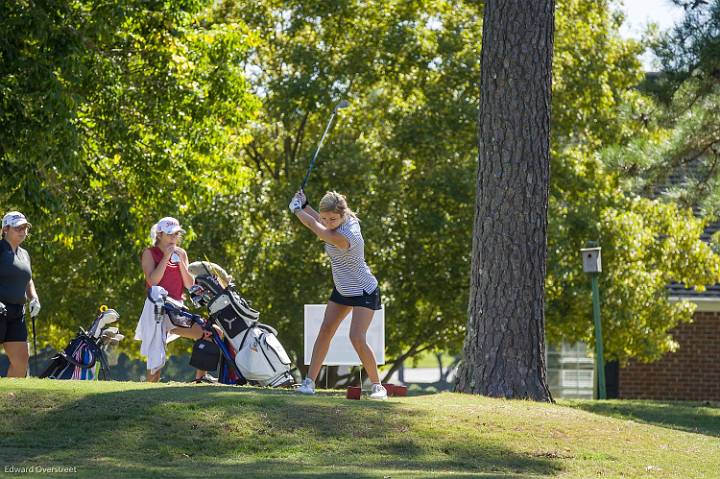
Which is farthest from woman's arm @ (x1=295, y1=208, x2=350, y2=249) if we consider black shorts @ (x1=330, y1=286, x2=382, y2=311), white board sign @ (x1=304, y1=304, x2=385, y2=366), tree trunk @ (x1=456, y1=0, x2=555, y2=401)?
white board sign @ (x1=304, y1=304, x2=385, y2=366)

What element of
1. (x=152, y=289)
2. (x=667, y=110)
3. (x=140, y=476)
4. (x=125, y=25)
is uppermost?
(x=125, y=25)

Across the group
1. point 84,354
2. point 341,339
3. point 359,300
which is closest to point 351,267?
point 359,300

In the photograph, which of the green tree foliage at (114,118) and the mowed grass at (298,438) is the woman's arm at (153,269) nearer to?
the mowed grass at (298,438)

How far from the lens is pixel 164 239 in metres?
11.2

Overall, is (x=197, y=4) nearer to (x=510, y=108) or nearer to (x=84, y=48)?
(x=84, y=48)

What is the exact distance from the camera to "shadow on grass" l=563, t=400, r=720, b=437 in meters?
12.8

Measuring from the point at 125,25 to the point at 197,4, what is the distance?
3.76 feet

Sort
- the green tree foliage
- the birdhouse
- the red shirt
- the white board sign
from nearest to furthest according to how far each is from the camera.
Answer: the red shirt → the white board sign → the green tree foliage → the birdhouse

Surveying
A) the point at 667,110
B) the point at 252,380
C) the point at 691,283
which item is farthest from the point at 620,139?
the point at 252,380

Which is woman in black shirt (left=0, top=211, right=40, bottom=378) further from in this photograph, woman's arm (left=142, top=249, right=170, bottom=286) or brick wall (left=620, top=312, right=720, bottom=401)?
brick wall (left=620, top=312, right=720, bottom=401)

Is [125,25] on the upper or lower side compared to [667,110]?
upper

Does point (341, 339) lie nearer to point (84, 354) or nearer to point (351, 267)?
point (84, 354)

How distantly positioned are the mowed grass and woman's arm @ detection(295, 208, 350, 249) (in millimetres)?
1217

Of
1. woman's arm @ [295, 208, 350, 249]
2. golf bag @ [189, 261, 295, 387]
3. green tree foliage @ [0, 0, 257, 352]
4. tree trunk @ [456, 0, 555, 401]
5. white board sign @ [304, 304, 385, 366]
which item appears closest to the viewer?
woman's arm @ [295, 208, 350, 249]
